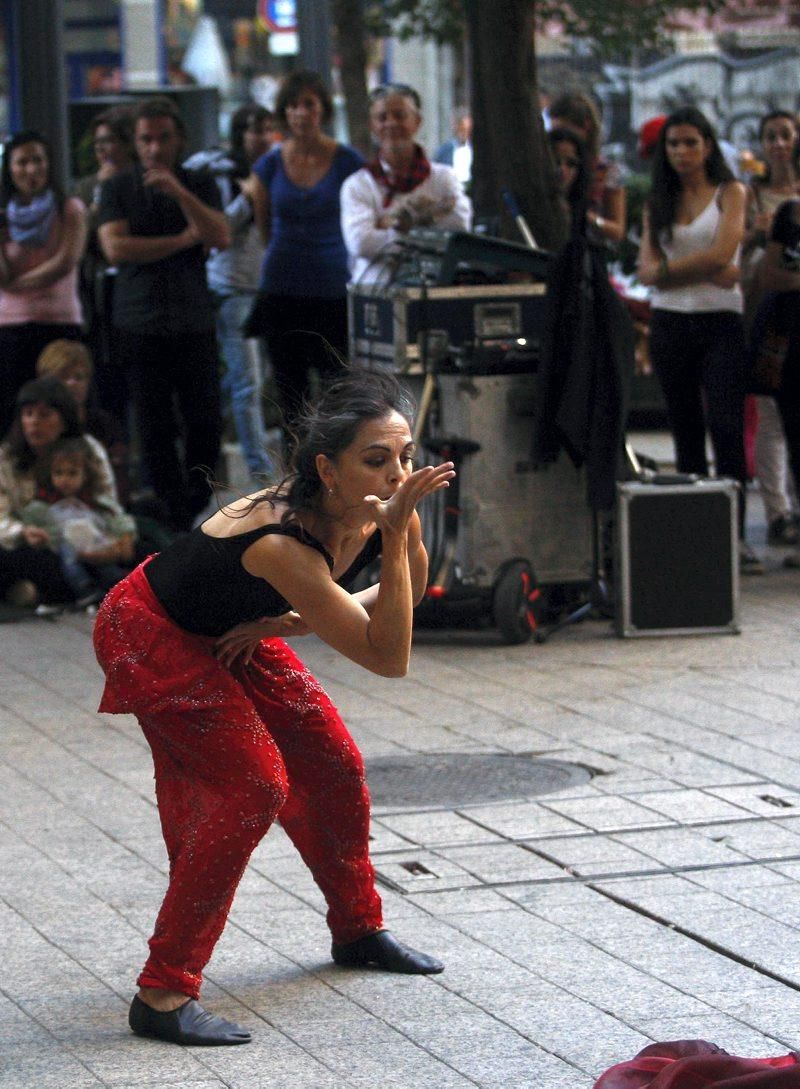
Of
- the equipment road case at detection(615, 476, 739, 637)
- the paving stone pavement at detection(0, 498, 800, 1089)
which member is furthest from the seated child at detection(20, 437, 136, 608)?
the equipment road case at detection(615, 476, 739, 637)

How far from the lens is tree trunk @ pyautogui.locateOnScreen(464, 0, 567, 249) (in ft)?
31.9

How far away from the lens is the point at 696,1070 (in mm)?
3482

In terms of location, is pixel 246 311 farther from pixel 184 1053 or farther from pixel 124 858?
pixel 184 1053

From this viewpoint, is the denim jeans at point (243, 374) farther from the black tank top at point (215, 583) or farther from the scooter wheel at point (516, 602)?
→ the black tank top at point (215, 583)

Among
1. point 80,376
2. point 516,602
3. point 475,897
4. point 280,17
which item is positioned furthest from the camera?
point 280,17

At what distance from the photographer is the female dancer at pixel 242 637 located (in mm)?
4129

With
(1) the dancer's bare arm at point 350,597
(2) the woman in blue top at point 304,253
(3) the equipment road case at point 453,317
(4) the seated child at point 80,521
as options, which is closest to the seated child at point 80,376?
(4) the seated child at point 80,521

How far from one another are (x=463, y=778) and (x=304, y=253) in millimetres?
4073

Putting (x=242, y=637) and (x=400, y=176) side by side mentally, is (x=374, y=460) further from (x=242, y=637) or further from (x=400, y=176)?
(x=400, y=176)

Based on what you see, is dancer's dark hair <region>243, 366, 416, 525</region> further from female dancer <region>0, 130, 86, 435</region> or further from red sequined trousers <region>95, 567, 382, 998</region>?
female dancer <region>0, 130, 86, 435</region>

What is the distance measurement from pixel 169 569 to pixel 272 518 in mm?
299

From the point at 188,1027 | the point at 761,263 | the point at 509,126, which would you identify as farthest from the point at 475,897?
the point at 761,263

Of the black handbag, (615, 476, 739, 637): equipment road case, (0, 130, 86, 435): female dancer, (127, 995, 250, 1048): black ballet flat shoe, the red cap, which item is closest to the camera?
(127, 995, 250, 1048): black ballet flat shoe

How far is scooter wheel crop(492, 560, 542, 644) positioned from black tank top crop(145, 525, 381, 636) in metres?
3.89
